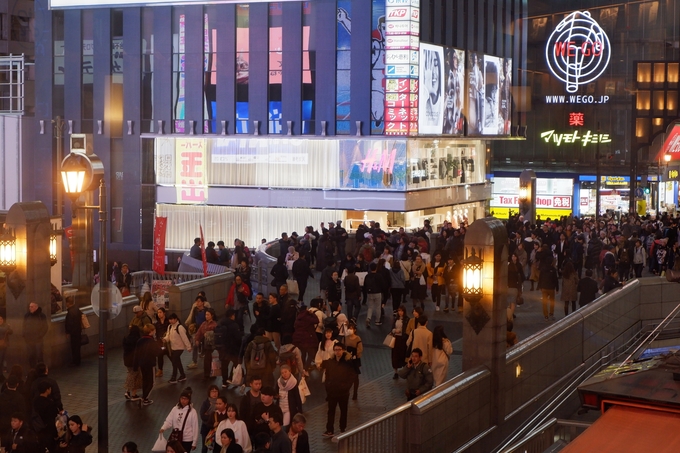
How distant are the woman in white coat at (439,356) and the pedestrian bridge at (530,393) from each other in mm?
724

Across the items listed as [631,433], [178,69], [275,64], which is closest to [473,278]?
[631,433]

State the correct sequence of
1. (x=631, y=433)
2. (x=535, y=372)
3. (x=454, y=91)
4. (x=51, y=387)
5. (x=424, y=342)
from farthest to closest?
(x=454, y=91) < (x=535, y=372) < (x=424, y=342) < (x=51, y=387) < (x=631, y=433)

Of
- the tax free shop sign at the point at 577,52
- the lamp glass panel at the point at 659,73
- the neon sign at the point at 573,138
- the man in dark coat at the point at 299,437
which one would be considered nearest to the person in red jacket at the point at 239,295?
the man in dark coat at the point at 299,437

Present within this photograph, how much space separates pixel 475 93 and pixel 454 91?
13.0 ft

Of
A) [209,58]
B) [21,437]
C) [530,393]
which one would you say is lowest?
[530,393]

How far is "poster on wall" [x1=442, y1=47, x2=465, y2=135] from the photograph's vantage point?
45.6 metres

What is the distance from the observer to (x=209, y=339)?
17891 millimetres

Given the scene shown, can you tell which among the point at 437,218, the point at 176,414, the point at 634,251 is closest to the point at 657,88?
the point at 437,218

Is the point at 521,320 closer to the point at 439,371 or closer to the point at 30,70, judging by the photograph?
the point at 439,371

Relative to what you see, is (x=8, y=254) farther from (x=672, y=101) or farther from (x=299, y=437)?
(x=672, y=101)

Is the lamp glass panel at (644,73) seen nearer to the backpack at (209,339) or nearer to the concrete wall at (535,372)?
the concrete wall at (535,372)

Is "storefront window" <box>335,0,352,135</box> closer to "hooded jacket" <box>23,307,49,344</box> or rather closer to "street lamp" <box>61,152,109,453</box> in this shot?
"street lamp" <box>61,152,109,453</box>

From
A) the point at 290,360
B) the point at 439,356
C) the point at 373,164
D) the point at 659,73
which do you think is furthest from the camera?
the point at 659,73

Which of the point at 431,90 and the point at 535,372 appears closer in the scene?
the point at 535,372
